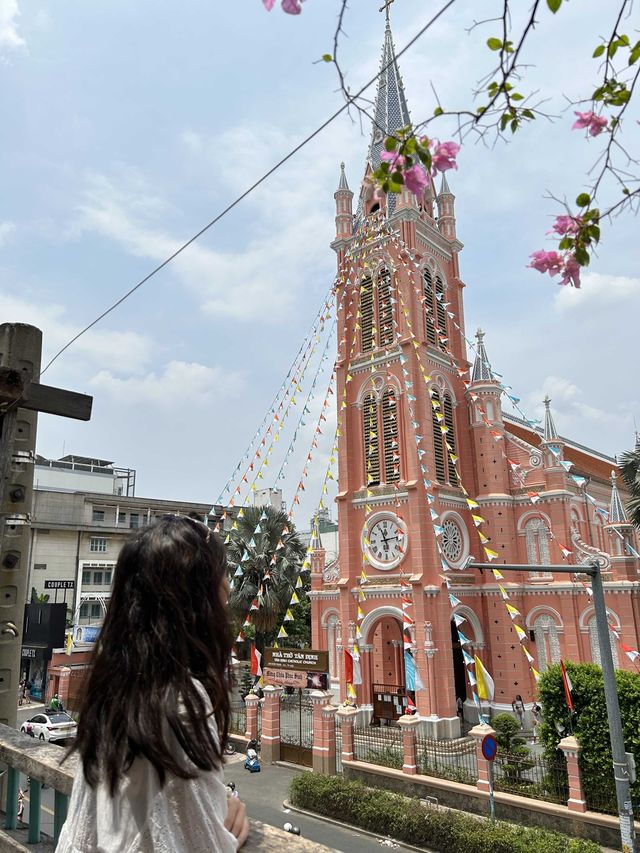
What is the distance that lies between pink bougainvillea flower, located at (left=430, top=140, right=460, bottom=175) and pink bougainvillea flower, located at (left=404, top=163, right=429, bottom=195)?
0.25 feet

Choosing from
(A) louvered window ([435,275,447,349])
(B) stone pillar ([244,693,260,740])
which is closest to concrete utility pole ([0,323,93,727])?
(B) stone pillar ([244,693,260,740])

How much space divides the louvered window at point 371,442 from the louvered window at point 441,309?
4.58m

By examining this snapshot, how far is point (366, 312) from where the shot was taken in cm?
2827

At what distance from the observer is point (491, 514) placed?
85.7 ft

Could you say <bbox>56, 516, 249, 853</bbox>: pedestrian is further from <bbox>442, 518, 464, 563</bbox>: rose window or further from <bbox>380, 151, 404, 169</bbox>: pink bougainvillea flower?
<bbox>442, 518, 464, 563</bbox>: rose window

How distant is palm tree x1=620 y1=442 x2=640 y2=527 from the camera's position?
2181 cm

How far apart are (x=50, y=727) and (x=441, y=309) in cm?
2369

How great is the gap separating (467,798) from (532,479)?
47.6 feet

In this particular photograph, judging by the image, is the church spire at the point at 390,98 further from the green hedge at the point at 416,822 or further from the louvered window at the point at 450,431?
the green hedge at the point at 416,822

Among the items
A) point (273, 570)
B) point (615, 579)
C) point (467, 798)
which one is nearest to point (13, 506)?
point (467, 798)

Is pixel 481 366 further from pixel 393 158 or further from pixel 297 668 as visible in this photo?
pixel 393 158

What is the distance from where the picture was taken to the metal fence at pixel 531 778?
14109mm

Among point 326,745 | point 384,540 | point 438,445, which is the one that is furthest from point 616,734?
point 438,445

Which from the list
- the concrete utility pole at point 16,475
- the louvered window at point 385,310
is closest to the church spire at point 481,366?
the louvered window at point 385,310
